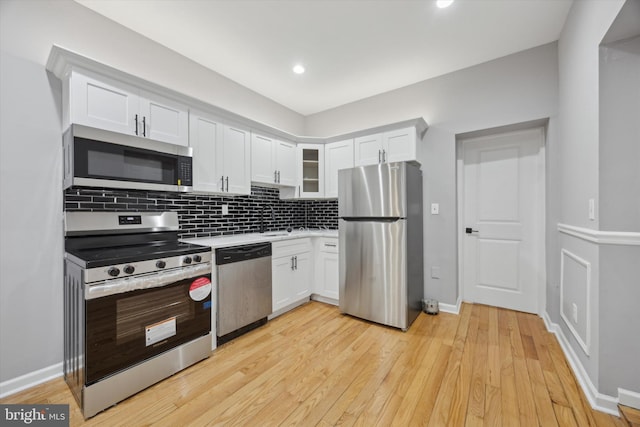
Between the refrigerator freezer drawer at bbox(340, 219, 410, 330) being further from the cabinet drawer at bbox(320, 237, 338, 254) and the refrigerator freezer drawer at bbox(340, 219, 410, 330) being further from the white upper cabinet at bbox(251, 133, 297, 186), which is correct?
the white upper cabinet at bbox(251, 133, 297, 186)

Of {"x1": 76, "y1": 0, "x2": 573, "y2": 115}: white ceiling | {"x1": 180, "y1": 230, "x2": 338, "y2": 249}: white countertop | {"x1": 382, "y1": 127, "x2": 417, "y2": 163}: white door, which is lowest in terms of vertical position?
{"x1": 180, "y1": 230, "x2": 338, "y2": 249}: white countertop

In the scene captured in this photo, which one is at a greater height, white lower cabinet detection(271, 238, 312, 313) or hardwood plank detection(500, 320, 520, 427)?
white lower cabinet detection(271, 238, 312, 313)

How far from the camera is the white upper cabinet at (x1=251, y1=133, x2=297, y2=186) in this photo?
3.08m

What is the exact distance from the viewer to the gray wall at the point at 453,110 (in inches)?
101

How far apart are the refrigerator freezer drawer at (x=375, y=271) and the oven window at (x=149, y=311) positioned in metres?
1.65

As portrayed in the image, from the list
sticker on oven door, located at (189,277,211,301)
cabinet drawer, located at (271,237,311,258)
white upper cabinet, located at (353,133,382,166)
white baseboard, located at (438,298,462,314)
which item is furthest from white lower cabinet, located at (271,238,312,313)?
white baseboard, located at (438,298,462,314)

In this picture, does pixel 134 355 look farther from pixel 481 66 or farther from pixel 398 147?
pixel 481 66

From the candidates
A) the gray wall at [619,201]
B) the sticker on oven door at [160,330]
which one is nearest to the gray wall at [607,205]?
the gray wall at [619,201]

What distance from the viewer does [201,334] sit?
6.75 ft

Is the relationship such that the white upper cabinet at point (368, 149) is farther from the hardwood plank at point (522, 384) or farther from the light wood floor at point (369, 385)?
the hardwood plank at point (522, 384)

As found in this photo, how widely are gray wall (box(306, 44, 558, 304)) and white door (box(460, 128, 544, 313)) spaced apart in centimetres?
35

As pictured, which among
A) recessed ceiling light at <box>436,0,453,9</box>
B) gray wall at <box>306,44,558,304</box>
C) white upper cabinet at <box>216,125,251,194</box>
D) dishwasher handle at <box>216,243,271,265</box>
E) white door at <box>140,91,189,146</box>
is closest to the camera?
recessed ceiling light at <box>436,0,453,9</box>

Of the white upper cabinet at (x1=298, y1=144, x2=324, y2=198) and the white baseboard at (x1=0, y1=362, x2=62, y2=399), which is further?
the white upper cabinet at (x1=298, y1=144, x2=324, y2=198)

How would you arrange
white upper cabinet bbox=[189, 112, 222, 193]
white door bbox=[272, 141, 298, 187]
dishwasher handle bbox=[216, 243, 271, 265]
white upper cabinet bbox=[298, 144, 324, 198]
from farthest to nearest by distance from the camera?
white upper cabinet bbox=[298, 144, 324, 198] < white door bbox=[272, 141, 298, 187] < white upper cabinet bbox=[189, 112, 222, 193] < dishwasher handle bbox=[216, 243, 271, 265]
